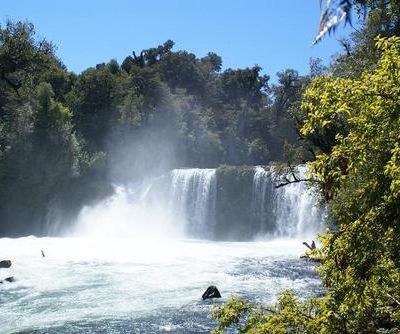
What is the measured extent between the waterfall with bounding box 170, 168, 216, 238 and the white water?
7674 millimetres

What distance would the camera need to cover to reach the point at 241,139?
242ft

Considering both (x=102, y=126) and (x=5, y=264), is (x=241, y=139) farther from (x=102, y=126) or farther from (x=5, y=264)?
(x=5, y=264)

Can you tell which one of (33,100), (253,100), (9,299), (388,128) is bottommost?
(9,299)

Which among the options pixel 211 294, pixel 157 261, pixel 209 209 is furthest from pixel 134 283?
pixel 209 209

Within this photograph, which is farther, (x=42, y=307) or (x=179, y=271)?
(x=179, y=271)

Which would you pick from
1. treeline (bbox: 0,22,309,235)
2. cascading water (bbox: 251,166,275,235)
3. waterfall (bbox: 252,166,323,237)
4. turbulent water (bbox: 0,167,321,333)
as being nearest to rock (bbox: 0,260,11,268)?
turbulent water (bbox: 0,167,321,333)

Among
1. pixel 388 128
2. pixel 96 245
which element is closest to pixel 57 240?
pixel 96 245

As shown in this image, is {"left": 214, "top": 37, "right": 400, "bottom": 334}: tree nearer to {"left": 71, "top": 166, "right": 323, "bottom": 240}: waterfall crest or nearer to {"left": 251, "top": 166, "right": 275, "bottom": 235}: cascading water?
{"left": 71, "top": 166, "right": 323, "bottom": 240}: waterfall crest

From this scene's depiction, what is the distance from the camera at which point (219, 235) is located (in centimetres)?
4503

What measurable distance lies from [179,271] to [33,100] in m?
29.2

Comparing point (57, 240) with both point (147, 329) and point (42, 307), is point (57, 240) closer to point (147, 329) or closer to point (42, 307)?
point (42, 307)

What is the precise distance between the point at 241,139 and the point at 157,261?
151ft

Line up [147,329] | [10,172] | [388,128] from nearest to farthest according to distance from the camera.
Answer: [388,128]
[147,329]
[10,172]

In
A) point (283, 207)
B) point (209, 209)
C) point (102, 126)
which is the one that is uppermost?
point (102, 126)
